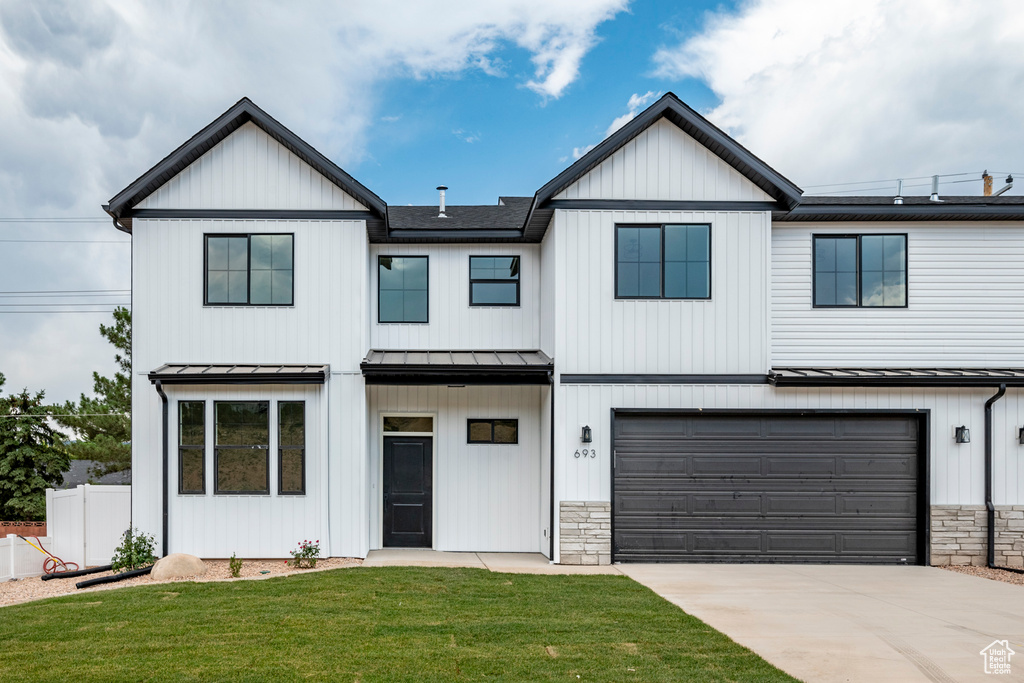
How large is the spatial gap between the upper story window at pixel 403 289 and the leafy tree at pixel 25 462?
11653 mm

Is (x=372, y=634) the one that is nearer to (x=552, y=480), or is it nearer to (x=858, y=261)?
(x=552, y=480)

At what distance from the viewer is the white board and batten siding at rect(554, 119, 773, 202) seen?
37.1ft

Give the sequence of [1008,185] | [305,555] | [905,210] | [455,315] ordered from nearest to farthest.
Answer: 1. [305,555]
2. [905,210]
3. [455,315]
4. [1008,185]

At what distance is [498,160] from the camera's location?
70.3 feet

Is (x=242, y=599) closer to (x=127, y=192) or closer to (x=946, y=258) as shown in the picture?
(x=127, y=192)

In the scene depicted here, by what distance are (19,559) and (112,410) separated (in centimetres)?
1122

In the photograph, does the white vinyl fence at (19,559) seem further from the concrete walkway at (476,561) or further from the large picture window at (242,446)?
the concrete walkway at (476,561)

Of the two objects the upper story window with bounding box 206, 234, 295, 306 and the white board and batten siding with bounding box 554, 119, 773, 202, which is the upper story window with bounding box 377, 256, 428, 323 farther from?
the white board and batten siding with bounding box 554, 119, 773, 202

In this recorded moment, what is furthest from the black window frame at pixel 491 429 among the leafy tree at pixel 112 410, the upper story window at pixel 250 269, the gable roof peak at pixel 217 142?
the leafy tree at pixel 112 410

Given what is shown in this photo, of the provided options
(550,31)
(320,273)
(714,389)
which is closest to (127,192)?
(320,273)

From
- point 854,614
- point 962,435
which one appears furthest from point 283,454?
point 962,435

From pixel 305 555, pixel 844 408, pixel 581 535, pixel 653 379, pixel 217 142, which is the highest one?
pixel 217 142

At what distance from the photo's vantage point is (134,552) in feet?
35.8

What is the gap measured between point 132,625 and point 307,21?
44.9ft
